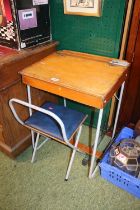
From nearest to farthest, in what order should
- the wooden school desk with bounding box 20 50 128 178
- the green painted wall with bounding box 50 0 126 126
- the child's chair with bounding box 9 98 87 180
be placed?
the wooden school desk with bounding box 20 50 128 178, the child's chair with bounding box 9 98 87 180, the green painted wall with bounding box 50 0 126 126

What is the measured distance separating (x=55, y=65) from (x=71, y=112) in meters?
0.40

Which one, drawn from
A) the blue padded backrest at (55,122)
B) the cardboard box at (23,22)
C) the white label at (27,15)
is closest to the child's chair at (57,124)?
the blue padded backrest at (55,122)

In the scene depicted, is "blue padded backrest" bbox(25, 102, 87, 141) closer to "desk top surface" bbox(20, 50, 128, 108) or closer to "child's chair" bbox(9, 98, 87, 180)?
"child's chair" bbox(9, 98, 87, 180)

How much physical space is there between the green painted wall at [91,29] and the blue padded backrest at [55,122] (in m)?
0.62

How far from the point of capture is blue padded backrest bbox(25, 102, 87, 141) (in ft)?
4.62

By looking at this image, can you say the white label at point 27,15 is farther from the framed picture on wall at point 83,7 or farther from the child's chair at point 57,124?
the child's chair at point 57,124

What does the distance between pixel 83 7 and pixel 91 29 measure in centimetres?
19

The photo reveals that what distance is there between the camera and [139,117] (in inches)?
77.2

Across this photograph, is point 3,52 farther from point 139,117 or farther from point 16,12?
point 139,117

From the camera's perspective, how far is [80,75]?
143 cm

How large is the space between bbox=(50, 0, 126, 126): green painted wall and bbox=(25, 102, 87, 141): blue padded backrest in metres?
0.62

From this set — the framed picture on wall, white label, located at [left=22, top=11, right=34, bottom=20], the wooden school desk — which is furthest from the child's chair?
the framed picture on wall

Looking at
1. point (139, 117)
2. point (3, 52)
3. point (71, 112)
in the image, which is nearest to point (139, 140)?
point (139, 117)

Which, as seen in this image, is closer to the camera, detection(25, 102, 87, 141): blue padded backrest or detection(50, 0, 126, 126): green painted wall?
detection(25, 102, 87, 141): blue padded backrest
